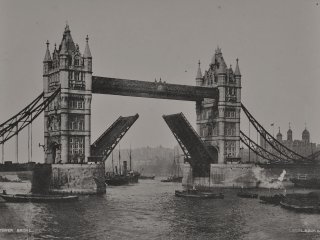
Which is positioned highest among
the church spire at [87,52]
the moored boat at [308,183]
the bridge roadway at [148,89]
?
the church spire at [87,52]

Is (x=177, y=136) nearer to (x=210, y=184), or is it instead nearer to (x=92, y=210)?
(x=210, y=184)

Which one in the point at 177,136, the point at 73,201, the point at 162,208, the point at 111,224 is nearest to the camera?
the point at 111,224

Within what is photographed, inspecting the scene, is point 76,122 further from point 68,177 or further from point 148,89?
point 148,89

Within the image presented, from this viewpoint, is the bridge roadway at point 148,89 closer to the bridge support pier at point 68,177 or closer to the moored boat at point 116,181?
the bridge support pier at point 68,177

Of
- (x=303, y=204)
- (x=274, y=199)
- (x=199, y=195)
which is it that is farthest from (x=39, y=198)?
(x=303, y=204)

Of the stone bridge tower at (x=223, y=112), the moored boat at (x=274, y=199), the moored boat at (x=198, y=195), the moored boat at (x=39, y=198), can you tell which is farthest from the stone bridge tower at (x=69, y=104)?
the moored boat at (x=274, y=199)

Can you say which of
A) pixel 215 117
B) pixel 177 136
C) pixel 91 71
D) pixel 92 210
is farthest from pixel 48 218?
pixel 215 117
